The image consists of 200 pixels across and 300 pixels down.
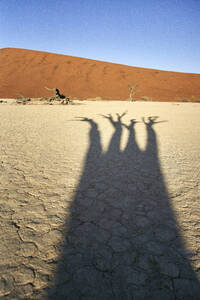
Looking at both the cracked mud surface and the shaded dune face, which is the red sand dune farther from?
the shaded dune face

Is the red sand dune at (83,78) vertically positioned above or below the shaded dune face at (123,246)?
above

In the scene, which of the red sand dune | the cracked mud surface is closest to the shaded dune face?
the cracked mud surface

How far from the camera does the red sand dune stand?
1246 inches

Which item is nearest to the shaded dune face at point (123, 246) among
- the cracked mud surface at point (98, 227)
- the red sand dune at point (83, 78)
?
the cracked mud surface at point (98, 227)

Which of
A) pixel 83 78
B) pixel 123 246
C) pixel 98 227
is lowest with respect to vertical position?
pixel 123 246

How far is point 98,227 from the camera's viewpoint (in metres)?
1.88

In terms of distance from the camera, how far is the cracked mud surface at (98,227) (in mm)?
1308

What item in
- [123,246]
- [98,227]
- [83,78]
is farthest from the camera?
[83,78]

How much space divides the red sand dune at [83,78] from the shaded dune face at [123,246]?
27.4 metres

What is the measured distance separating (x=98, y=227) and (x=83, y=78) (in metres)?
41.6

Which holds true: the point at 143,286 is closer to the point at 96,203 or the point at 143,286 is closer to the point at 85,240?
the point at 85,240

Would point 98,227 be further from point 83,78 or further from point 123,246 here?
point 83,78

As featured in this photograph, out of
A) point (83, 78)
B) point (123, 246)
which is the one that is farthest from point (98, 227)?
point (83, 78)

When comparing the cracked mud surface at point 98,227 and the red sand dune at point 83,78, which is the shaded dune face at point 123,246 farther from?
the red sand dune at point 83,78
